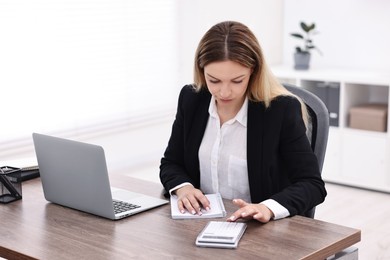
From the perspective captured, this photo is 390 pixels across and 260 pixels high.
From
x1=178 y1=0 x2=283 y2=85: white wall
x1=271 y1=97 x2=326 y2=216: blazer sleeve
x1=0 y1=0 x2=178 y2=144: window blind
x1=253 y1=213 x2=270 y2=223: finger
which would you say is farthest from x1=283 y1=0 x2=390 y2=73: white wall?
x1=253 y1=213 x2=270 y2=223: finger

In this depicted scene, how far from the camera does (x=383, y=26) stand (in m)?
4.77

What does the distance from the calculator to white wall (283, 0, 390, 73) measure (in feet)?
10.4

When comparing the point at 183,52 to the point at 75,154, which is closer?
the point at 75,154

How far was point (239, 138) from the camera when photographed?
2.28 metres

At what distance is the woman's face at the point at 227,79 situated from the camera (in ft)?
6.96

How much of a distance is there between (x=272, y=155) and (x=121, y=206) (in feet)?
1.62

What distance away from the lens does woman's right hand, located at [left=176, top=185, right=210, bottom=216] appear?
2041mm

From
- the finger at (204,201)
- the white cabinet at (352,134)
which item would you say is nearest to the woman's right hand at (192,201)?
the finger at (204,201)

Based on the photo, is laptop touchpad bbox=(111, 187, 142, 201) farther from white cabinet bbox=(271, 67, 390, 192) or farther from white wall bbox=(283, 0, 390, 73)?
white wall bbox=(283, 0, 390, 73)

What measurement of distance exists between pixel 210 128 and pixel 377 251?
151 cm

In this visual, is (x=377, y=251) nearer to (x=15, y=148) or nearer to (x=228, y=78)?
(x=228, y=78)

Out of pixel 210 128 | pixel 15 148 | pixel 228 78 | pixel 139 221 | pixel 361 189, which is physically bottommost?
pixel 361 189

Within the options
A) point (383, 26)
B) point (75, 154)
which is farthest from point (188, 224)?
point (383, 26)

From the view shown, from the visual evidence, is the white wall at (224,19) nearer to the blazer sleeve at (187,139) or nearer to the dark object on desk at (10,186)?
the blazer sleeve at (187,139)
